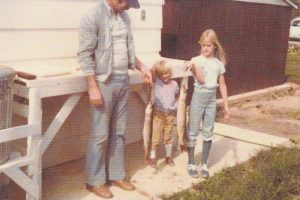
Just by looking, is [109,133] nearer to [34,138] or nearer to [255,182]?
[34,138]

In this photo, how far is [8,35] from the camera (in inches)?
187

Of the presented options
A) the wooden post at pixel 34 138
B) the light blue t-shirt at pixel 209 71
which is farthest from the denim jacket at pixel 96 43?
the light blue t-shirt at pixel 209 71

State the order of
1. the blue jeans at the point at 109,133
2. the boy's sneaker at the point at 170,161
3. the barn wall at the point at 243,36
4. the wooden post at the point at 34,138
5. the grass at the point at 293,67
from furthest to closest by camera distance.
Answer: the grass at the point at 293,67, the barn wall at the point at 243,36, the boy's sneaker at the point at 170,161, the blue jeans at the point at 109,133, the wooden post at the point at 34,138

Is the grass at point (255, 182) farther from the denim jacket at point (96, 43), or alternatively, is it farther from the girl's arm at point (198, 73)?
the denim jacket at point (96, 43)

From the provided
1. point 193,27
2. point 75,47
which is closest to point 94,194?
point 75,47

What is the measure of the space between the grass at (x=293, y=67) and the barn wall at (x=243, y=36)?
2.20m

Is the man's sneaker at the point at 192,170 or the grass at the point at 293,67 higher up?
the man's sneaker at the point at 192,170

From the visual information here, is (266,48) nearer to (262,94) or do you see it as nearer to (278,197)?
(262,94)

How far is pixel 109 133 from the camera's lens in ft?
16.3

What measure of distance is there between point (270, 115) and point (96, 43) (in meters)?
6.40

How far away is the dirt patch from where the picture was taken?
344 inches

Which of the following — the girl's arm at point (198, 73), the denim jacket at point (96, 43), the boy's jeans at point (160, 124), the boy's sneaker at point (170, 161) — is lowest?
the boy's sneaker at point (170, 161)

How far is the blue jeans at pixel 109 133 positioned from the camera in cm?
462

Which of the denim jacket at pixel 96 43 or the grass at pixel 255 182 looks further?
the grass at pixel 255 182
